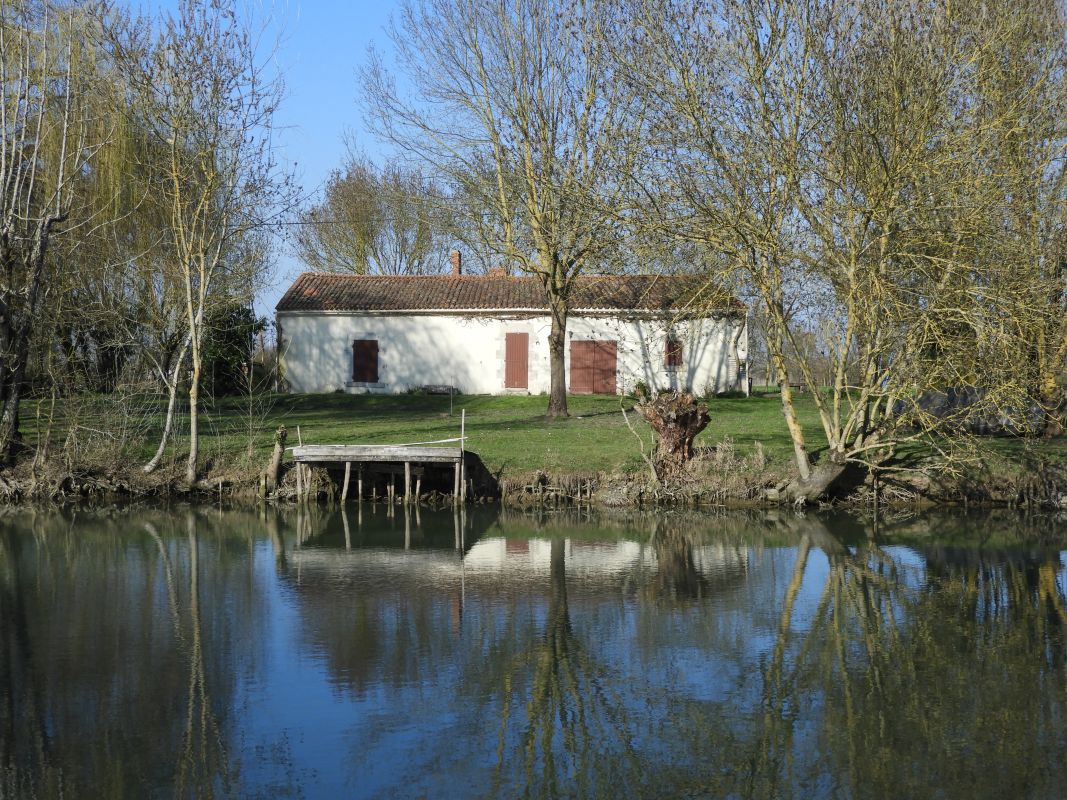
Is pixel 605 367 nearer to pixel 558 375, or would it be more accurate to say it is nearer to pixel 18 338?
pixel 558 375

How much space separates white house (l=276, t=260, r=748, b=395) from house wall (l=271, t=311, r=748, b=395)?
0.10ft

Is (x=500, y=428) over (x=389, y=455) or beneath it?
over

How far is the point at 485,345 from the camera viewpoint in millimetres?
33312

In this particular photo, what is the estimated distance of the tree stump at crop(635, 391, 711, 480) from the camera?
18766 mm

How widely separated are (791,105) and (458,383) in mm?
18457

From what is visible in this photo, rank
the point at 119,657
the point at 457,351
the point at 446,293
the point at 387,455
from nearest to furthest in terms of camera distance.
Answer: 1. the point at 119,657
2. the point at 387,455
3. the point at 457,351
4. the point at 446,293

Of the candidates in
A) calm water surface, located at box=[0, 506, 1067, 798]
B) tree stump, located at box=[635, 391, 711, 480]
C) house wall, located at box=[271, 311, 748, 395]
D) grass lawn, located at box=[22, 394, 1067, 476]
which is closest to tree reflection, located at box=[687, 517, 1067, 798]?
calm water surface, located at box=[0, 506, 1067, 798]

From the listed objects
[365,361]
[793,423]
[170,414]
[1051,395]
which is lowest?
[793,423]

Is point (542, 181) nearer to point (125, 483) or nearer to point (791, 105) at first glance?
point (791, 105)

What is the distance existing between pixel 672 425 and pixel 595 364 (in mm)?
14302

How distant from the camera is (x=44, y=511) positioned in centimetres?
1847

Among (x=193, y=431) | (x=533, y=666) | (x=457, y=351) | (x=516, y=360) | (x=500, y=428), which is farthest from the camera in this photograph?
(x=457, y=351)

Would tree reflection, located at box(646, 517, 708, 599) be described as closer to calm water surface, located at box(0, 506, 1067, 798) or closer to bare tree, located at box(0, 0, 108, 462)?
calm water surface, located at box(0, 506, 1067, 798)

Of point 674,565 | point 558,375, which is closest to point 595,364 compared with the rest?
point 558,375
